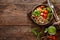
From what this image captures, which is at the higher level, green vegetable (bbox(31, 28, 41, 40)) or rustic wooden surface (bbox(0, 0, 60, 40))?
rustic wooden surface (bbox(0, 0, 60, 40))

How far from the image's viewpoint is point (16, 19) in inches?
69.2

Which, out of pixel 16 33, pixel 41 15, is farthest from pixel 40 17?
pixel 16 33

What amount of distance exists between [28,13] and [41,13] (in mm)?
118

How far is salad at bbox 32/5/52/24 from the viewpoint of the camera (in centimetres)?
167

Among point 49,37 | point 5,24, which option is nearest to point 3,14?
point 5,24

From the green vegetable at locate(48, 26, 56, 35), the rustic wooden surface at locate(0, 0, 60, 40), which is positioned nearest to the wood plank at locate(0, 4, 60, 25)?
the rustic wooden surface at locate(0, 0, 60, 40)

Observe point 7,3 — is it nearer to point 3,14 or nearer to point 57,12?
point 3,14

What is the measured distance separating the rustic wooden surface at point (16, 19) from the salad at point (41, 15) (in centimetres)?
7

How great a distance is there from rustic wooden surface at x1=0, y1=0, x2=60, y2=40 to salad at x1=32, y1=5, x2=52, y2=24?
0.07 meters

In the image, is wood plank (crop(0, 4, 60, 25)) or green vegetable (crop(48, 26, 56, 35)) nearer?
green vegetable (crop(48, 26, 56, 35))

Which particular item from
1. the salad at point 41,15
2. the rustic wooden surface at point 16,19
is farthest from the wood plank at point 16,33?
the salad at point 41,15

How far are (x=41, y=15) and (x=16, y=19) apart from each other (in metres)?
0.22

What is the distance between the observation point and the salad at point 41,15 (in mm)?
1674

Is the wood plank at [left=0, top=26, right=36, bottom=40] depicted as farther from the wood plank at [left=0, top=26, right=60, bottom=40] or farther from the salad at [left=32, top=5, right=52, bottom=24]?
the salad at [left=32, top=5, right=52, bottom=24]
